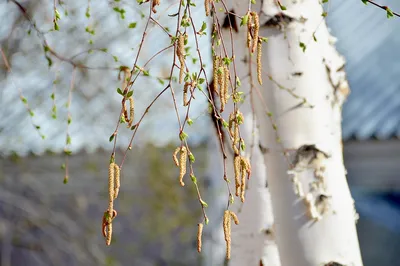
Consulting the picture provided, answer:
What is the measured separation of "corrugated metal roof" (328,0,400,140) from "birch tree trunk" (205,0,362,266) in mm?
3012

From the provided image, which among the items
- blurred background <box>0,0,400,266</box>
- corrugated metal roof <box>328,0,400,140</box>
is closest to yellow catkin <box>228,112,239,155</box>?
blurred background <box>0,0,400,266</box>

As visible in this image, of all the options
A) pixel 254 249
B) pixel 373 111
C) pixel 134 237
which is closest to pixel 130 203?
pixel 134 237

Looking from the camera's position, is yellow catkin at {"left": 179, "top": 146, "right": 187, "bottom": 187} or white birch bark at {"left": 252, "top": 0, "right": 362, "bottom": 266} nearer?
yellow catkin at {"left": 179, "top": 146, "right": 187, "bottom": 187}

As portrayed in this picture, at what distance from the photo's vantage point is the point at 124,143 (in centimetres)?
449

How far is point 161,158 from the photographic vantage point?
4.74 metres

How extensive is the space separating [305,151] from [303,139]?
0.02m

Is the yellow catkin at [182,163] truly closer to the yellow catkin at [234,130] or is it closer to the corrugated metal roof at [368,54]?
the yellow catkin at [234,130]

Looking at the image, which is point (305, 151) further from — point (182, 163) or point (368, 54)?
point (368, 54)

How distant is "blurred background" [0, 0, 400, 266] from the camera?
411 centimetres

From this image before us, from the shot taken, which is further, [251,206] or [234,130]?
[251,206]

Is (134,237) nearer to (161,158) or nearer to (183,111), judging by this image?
(161,158)

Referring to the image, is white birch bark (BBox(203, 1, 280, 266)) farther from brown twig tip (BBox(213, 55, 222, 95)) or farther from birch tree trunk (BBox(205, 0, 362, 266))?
brown twig tip (BBox(213, 55, 222, 95))

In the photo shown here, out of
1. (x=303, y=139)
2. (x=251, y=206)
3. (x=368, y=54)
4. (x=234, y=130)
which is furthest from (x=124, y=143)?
(x=234, y=130)

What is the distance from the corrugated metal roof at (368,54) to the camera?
440 centimetres
